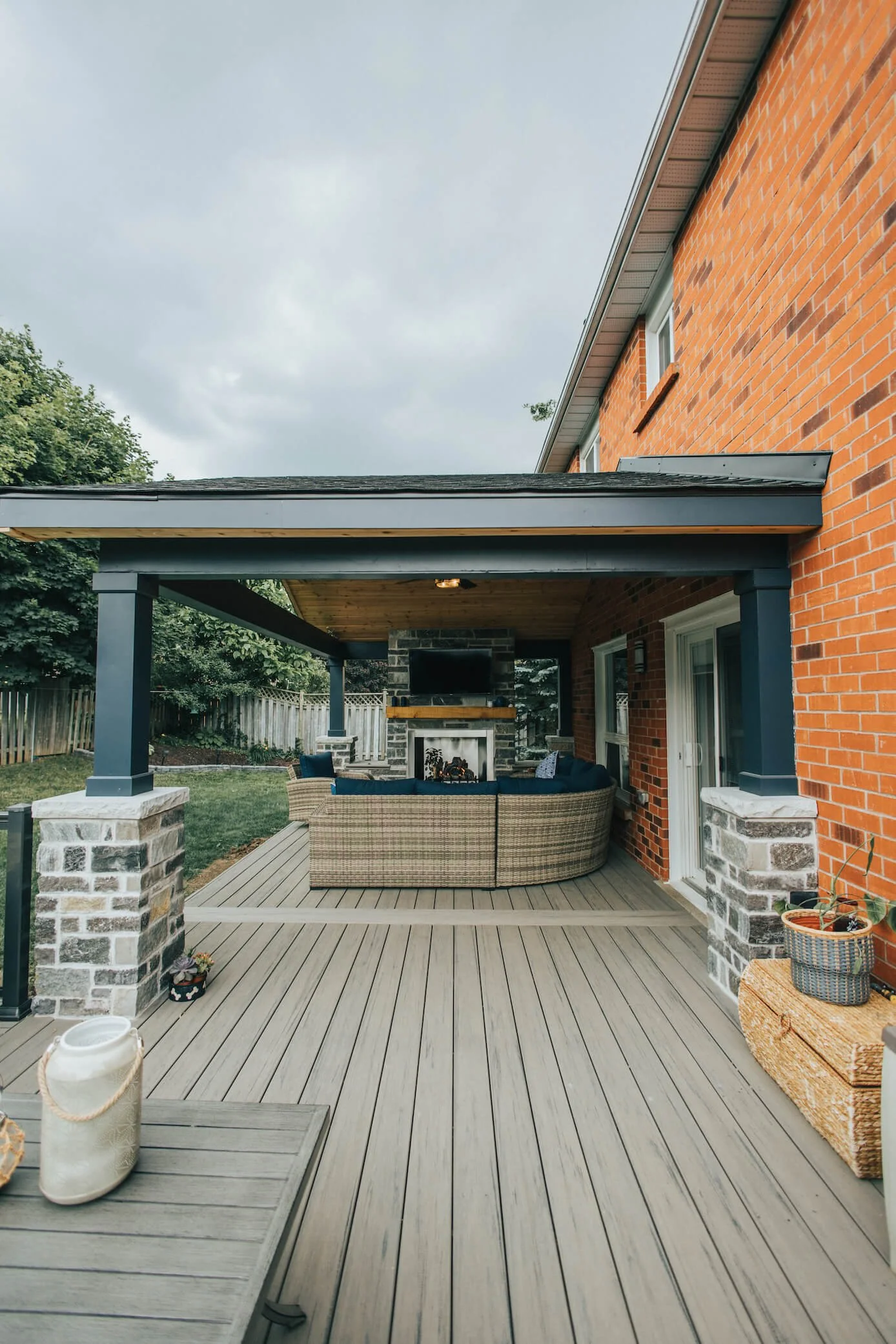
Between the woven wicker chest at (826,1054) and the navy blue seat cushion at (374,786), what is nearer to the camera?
the woven wicker chest at (826,1054)

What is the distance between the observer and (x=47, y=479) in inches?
431

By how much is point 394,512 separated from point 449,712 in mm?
5526

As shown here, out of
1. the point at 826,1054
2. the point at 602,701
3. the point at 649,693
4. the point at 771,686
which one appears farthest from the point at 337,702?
the point at 826,1054

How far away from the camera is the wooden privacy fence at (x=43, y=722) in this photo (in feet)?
31.3

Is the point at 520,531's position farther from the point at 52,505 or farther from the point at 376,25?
the point at 376,25

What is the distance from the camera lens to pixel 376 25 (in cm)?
710

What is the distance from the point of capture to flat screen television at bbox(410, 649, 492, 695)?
8.07 metres

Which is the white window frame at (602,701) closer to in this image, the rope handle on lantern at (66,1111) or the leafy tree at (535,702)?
the rope handle on lantern at (66,1111)

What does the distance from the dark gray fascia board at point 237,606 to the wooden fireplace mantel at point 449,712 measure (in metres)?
1.74

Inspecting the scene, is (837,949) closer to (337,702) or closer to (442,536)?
(442,536)

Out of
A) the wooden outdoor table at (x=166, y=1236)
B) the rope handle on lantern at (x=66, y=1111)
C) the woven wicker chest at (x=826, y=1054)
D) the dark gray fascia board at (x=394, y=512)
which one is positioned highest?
the dark gray fascia board at (x=394, y=512)

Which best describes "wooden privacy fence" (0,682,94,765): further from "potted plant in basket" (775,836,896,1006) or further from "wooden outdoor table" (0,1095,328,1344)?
"potted plant in basket" (775,836,896,1006)

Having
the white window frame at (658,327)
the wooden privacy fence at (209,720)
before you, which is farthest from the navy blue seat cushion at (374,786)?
the wooden privacy fence at (209,720)

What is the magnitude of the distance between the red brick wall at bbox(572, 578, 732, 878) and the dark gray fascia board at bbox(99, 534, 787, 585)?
0.67 meters
